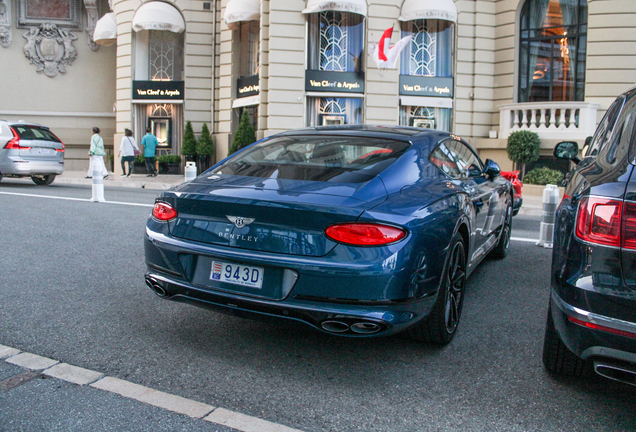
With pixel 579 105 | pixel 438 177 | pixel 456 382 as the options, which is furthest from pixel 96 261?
pixel 579 105

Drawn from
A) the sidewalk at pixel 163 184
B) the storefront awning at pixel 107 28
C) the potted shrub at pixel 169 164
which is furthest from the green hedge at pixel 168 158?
the storefront awning at pixel 107 28

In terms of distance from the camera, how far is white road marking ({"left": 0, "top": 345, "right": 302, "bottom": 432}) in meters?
2.78

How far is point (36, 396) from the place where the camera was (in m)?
3.02

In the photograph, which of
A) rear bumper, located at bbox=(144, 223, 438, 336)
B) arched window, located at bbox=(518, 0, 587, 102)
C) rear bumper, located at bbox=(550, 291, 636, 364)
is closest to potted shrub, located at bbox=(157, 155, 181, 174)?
arched window, located at bbox=(518, 0, 587, 102)

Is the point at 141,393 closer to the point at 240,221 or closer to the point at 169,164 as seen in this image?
the point at 240,221

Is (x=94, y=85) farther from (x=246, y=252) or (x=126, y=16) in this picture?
(x=246, y=252)

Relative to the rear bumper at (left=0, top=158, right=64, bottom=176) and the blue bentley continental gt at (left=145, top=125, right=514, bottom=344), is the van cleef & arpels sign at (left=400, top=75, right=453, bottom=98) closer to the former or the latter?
the rear bumper at (left=0, top=158, right=64, bottom=176)

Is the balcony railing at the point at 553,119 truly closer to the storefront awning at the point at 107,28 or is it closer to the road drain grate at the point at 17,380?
the storefront awning at the point at 107,28

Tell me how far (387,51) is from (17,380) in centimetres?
1784

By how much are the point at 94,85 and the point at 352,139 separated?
25.7m

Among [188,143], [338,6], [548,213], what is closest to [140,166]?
[188,143]

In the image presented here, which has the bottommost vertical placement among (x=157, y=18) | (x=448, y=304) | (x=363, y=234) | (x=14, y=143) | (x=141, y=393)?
(x=141, y=393)

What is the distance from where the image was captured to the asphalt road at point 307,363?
114 inches

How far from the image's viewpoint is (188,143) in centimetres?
2197
